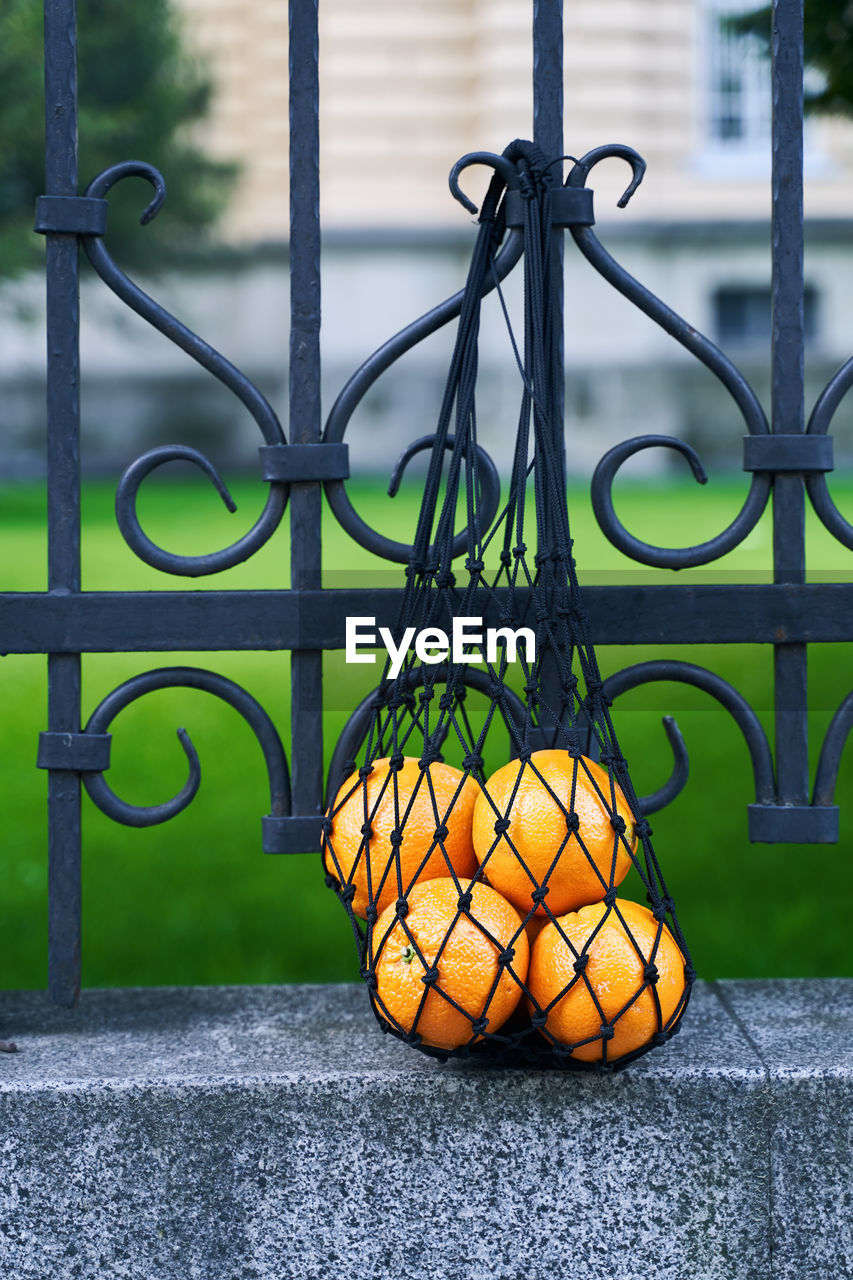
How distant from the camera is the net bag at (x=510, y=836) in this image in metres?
1.32

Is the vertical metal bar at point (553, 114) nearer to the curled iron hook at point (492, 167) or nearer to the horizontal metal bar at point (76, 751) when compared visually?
the curled iron hook at point (492, 167)

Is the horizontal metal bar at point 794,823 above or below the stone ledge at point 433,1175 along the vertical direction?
above

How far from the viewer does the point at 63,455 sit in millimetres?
1603

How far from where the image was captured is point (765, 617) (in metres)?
1.62

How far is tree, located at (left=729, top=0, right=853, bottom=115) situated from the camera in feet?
15.3

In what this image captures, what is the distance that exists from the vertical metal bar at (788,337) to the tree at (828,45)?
10.8 feet

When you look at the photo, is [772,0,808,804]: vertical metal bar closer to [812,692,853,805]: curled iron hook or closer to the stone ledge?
[812,692,853,805]: curled iron hook

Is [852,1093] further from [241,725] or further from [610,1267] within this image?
[241,725]

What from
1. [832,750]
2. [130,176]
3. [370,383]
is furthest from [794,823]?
[130,176]

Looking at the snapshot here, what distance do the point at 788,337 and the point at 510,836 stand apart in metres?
0.75

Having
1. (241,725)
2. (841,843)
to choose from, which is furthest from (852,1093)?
(241,725)

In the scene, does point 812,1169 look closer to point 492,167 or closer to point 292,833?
point 292,833

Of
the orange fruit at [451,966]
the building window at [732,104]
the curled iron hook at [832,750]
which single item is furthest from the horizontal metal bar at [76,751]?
the building window at [732,104]

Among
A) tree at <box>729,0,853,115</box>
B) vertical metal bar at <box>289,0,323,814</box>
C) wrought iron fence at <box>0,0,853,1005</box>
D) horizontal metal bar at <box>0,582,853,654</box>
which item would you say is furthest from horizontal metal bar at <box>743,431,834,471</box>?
tree at <box>729,0,853,115</box>
